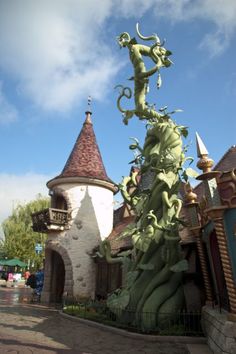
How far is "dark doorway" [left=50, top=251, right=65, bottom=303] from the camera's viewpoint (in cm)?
1715

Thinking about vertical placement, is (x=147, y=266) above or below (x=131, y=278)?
above

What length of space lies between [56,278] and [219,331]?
42.4 ft

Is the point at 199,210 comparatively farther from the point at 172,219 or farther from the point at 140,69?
the point at 140,69

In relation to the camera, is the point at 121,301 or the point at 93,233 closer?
the point at 121,301

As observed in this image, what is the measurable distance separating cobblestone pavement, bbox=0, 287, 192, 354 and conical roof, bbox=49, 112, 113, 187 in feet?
26.7

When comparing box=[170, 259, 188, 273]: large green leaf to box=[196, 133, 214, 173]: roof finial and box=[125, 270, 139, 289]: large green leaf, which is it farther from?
box=[196, 133, 214, 173]: roof finial

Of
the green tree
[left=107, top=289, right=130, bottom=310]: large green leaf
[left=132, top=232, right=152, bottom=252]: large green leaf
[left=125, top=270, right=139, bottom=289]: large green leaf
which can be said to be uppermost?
the green tree

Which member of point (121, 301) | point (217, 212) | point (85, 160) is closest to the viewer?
point (217, 212)

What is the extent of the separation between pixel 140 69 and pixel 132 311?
785 cm

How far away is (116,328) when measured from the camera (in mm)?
8922

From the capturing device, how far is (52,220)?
1582 cm

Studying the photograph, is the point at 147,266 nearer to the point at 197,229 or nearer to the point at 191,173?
the point at 197,229

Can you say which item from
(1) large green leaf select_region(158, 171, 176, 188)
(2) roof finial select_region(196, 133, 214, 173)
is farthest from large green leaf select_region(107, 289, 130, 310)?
(2) roof finial select_region(196, 133, 214, 173)

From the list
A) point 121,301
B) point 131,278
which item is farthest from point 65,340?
point 131,278
